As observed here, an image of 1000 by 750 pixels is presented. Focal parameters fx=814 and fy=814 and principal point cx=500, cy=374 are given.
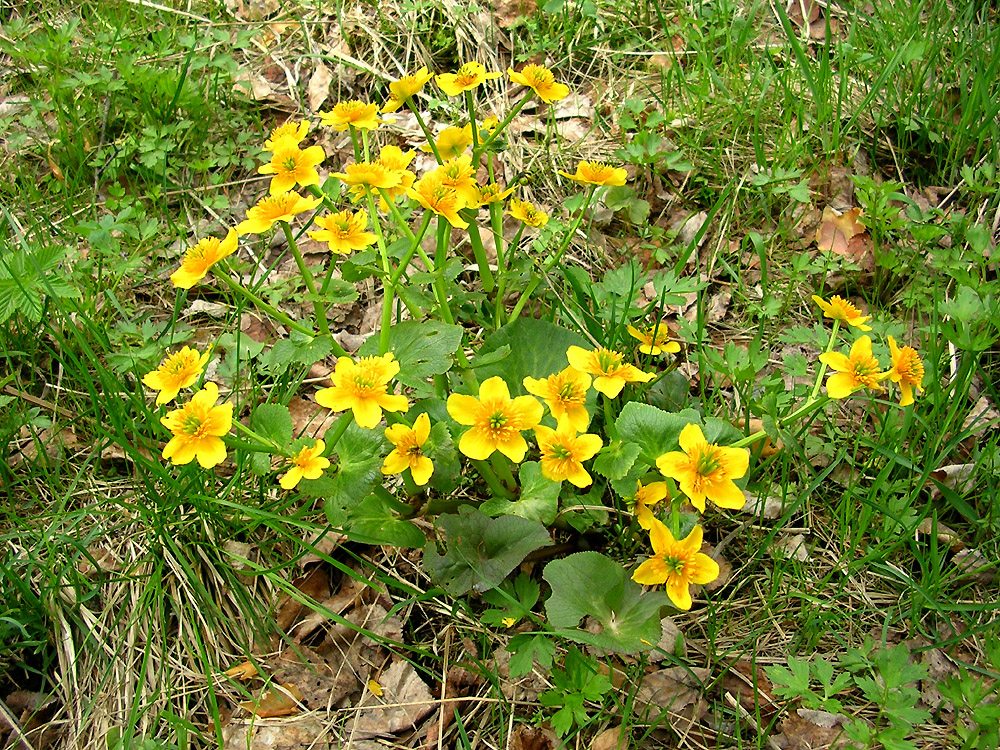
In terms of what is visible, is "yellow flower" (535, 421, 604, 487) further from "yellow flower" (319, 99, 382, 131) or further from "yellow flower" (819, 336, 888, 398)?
"yellow flower" (319, 99, 382, 131)

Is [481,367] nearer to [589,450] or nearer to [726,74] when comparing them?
[589,450]

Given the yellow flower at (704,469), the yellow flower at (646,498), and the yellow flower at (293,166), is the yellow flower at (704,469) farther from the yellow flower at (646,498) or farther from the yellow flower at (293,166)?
the yellow flower at (293,166)

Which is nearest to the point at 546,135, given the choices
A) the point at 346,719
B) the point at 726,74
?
the point at 726,74

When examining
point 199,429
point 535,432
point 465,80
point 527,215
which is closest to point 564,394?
point 535,432

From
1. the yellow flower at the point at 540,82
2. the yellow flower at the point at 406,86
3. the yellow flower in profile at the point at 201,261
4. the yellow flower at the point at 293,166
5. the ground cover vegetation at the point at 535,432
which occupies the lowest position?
the ground cover vegetation at the point at 535,432

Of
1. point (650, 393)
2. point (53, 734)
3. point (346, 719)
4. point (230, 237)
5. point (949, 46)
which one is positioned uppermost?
point (949, 46)

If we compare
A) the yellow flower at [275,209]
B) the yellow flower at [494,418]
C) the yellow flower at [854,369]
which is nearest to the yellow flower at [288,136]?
the yellow flower at [275,209]
